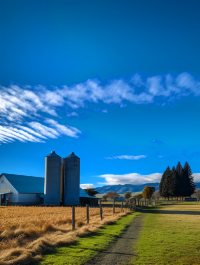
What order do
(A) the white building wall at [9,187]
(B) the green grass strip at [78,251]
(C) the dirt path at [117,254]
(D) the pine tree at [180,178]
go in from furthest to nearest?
1. (D) the pine tree at [180,178]
2. (A) the white building wall at [9,187]
3. (B) the green grass strip at [78,251]
4. (C) the dirt path at [117,254]

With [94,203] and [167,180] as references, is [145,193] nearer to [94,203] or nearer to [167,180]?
[167,180]

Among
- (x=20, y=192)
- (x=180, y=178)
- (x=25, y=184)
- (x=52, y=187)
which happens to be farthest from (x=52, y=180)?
(x=180, y=178)

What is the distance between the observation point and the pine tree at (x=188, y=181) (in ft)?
323

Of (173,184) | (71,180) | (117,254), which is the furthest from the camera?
(173,184)

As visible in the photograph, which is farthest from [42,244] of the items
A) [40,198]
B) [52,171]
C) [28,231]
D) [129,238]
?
[40,198]

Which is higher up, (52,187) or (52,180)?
(52,180)

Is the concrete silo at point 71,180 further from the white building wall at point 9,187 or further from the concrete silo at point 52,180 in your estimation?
the white building wall at point 9,187

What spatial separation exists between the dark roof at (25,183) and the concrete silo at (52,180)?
22.5 ft

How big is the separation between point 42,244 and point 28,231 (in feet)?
12.1

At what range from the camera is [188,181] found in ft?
332

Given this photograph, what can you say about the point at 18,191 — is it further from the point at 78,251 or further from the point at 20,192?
the point at 78,251

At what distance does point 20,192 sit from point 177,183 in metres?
59.4

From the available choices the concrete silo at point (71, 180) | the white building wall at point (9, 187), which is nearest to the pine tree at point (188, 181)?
the concrete silo at point (71, 180)

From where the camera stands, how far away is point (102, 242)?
11898 mm
